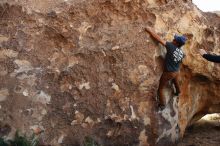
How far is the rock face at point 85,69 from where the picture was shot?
7441mm

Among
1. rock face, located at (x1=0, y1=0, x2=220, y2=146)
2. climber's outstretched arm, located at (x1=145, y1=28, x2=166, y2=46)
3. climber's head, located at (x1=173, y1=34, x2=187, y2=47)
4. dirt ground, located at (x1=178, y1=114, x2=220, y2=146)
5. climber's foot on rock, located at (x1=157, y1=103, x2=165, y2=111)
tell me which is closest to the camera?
rock face, located at (x1=0, y1=0, x2=220, y2=146)

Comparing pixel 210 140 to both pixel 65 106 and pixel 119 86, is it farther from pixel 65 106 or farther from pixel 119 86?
pixel 65 106

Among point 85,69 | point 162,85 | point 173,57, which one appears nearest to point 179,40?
point 173,57

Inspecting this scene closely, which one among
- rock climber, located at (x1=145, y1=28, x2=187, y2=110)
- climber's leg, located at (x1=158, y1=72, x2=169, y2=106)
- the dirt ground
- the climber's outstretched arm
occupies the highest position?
the climber's outstretched arm

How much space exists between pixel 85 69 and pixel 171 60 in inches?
57.2

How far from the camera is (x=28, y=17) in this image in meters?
7.62

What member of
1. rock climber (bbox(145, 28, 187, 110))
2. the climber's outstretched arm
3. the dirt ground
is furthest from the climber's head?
the dirt ground

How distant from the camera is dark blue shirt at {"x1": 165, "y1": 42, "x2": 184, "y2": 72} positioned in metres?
7.74

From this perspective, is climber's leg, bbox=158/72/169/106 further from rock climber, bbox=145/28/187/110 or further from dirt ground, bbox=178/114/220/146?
dirt ground, bbox=178/114/220/146

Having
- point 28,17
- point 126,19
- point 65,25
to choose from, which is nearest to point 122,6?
point 126,19

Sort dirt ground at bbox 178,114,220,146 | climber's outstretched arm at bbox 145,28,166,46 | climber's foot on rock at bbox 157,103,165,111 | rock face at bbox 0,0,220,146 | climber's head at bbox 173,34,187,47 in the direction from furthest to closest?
dirt ground at bbox 178,114,220,146
climber's foot on rock at bbox 157,103,165,111
climber's outstretched arm at bbox 145,28,166,46
climber's head at bbox 173,34,187,47
rock face at bbox 0,0,220,146

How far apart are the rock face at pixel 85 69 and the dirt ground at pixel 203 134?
1.05m

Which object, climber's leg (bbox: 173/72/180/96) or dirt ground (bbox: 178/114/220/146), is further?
dirt ground (bbox: 178/114/220/146)

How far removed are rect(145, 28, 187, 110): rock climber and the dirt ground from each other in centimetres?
128
